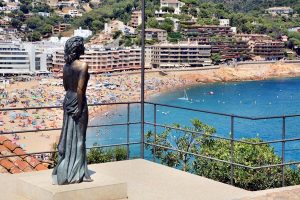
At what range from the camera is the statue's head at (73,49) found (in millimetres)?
5309

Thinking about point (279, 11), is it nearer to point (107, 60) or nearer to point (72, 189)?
point (107, 60)

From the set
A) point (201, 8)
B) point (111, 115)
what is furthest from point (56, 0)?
point (111, 115)

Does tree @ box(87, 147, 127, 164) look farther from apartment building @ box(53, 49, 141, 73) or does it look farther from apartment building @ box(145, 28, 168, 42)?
apartment building @ box(145, 28, 168, 42)

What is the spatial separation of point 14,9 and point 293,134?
107902 mm

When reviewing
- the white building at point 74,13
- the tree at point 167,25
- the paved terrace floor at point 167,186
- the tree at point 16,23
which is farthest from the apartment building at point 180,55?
the paved terrace floor at point 167,186

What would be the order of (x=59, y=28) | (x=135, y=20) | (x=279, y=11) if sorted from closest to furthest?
(x=135, y=20) → (x=59, y=28) → (x=279, y=11)

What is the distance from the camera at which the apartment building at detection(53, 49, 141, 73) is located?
86188 millimetres

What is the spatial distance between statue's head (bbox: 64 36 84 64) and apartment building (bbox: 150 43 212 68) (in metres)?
86.7

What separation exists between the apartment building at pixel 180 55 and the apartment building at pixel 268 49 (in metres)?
12.4

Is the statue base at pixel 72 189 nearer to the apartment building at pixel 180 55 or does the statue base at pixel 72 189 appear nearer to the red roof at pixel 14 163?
the red roof at pixel 14 163

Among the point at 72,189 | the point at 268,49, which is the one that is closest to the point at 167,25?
the point at 268,49

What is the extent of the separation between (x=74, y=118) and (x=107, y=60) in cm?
8293

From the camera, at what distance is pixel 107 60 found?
87.9 metres

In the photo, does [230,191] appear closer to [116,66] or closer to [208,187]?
[208,187]
